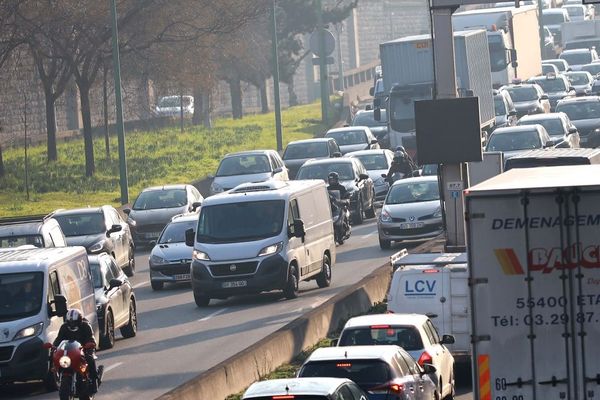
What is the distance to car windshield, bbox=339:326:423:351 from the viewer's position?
1809 cm

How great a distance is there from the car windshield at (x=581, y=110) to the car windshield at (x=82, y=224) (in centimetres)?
2328

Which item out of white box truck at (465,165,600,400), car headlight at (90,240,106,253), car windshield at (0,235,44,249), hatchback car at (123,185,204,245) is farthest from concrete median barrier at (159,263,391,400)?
hatchback car at (123,185,204,245)

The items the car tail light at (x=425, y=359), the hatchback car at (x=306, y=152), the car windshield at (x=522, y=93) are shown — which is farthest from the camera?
the car windshield at (x=522, y=93)

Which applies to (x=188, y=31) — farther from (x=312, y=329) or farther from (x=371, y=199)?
(x=312, y=329)

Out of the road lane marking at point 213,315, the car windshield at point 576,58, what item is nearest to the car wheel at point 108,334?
the road lane marking at point 213,315

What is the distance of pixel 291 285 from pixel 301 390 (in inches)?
637

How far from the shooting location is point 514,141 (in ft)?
144

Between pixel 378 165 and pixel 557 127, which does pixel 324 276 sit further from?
pixel 557 127

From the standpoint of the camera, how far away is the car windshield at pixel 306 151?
51.0 meters

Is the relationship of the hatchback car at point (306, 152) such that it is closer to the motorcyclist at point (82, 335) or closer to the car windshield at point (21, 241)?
the car windshield at point (21, 241)

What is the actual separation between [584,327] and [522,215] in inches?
40.9

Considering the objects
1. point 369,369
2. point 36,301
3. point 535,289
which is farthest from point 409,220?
point 535,289

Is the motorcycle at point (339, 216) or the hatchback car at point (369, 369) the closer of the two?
the hatchback car at point (369, 369)

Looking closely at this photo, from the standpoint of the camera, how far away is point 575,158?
28.5 metres
